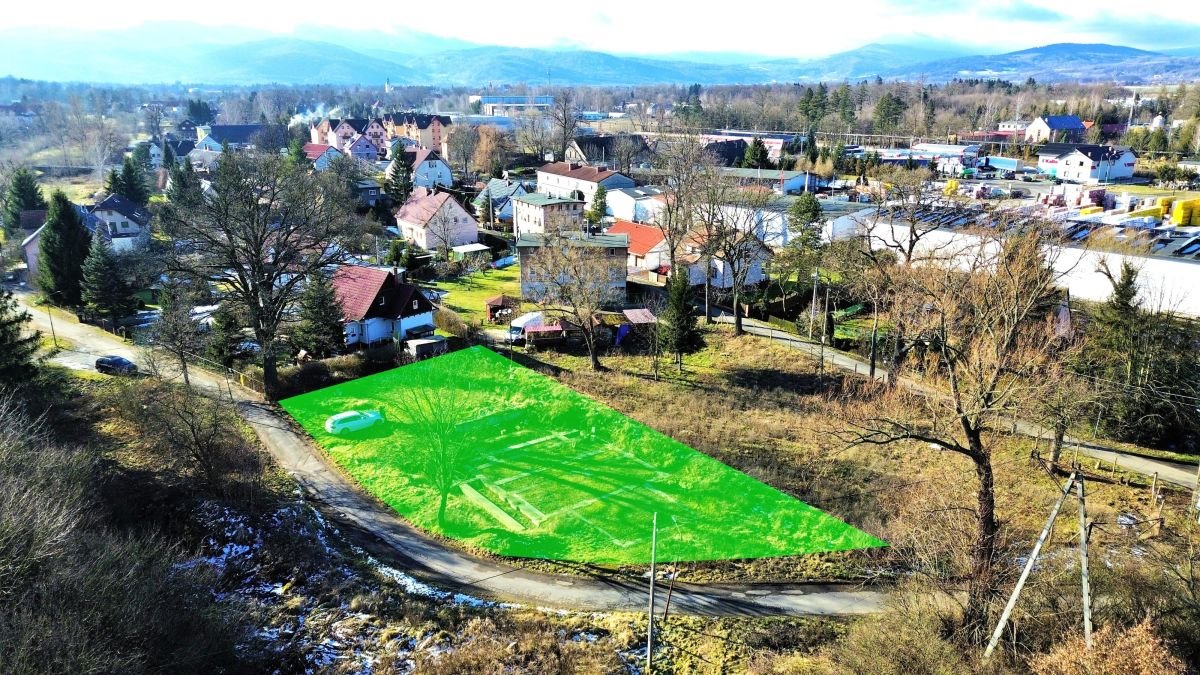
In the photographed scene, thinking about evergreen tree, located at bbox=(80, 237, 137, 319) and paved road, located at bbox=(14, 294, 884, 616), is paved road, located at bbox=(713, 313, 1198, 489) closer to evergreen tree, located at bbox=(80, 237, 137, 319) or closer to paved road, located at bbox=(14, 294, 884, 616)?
paved road, located at bbox=(14, 294, 884, 616)

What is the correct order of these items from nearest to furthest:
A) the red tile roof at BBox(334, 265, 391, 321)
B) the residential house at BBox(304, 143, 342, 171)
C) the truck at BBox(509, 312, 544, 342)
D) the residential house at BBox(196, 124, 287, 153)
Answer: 1. the red tile roof at BBox(334, 265, 391, 321)
2. the truck at BBox(509, 312, 544, 342)
3. the residential house at BBox(304, 143, 342, 171)
4. the residential house at BBox(196, 124, 287, 153)

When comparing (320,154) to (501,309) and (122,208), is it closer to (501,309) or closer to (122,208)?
(122,208)

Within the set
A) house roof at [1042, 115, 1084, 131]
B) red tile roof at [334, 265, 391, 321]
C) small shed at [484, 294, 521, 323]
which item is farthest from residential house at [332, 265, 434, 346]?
house roof at [1042, 115, 1084, 131]

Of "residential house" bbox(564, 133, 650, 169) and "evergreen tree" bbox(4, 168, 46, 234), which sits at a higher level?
"residential house" bbox(564, 133, 650, 169)

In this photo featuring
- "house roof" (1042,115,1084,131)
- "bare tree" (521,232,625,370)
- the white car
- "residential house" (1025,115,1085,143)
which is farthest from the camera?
"house roof" (1042,115,1084,131)

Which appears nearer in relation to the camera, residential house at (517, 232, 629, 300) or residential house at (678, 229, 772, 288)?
residential house at (517, 232, 629, 300)

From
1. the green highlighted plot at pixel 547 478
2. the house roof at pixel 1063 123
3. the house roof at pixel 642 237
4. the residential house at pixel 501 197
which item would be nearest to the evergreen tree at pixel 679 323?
the green highlighted plot at pixel 547 478

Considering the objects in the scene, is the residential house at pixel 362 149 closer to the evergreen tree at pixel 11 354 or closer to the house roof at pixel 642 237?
the house roof at pixel 642 237
